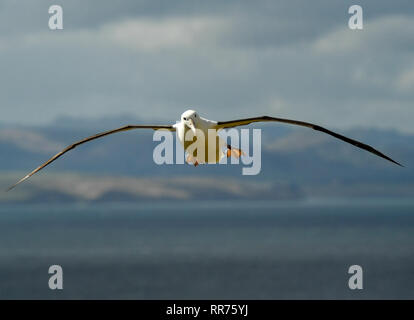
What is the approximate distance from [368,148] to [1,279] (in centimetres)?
14507

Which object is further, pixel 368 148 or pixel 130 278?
pixel 130 278

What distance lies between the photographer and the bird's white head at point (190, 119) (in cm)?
2047

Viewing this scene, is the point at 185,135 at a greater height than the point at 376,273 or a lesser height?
lesser

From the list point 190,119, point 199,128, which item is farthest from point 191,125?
point 199,128

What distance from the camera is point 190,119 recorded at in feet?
67.2

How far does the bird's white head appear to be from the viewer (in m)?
20.5

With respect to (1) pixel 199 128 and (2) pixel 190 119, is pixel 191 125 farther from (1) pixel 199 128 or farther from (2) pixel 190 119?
(1) pixel 199 128

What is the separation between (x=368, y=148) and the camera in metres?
20.9
